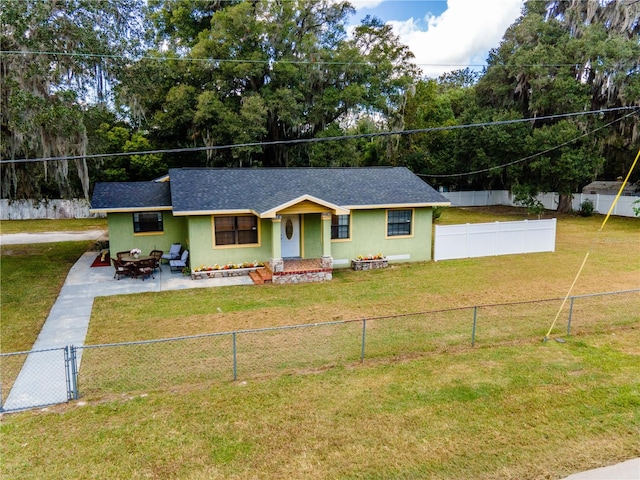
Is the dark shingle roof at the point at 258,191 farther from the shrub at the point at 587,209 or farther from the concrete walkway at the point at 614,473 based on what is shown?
the shrub at the point at 587,209

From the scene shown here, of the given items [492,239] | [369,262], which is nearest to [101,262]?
[369,262]

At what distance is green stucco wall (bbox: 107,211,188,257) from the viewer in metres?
16.0

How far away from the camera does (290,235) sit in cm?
1573

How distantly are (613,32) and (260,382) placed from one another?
102ft

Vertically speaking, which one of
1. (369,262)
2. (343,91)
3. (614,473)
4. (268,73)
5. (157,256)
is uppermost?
(268,73)

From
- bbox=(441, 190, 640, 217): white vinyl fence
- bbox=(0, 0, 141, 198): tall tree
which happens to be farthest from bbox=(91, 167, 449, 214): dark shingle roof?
bbox=(441, 190, 640, 217): white vinyl fence

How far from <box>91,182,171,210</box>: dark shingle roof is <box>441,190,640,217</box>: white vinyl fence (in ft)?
86.4

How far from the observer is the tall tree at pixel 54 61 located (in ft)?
41.6

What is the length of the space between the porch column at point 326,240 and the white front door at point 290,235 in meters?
1.36

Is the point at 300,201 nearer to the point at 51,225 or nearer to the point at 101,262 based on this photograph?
the point at 101,262

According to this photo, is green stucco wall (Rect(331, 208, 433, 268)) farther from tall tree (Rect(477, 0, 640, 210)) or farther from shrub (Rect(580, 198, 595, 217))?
shrub (Rect(580, 198, 595, 217))

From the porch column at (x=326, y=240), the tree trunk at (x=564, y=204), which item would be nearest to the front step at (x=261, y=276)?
the porch column at (x=326, y=240)

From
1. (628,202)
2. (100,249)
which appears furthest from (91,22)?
(628,202)

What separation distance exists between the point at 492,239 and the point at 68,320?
49.5ft
